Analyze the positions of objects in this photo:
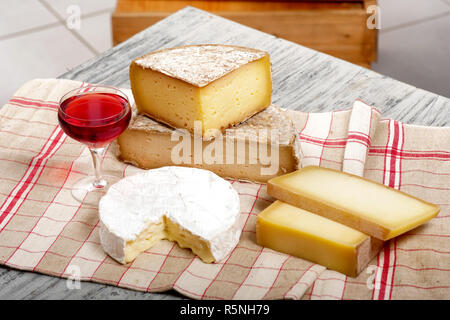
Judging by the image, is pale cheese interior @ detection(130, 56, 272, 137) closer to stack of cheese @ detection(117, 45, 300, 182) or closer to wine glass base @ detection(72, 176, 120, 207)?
stack of cheese @ detection(117, 45, 300, 182)

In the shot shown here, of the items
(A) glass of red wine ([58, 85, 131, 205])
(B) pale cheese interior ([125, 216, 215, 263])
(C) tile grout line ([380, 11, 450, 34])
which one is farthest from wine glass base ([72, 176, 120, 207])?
(C) tile grout line ([380, 11, 450, 34])

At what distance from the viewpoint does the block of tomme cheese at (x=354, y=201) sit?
4.76 feet

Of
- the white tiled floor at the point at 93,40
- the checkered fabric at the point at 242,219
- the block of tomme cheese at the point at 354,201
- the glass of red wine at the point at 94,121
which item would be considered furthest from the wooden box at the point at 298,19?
the block of tomme cheese at the point at 354,201

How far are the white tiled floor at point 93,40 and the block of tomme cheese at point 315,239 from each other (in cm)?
205

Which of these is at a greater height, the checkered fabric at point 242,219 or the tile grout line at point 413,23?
the checkered fabric at point 242,219

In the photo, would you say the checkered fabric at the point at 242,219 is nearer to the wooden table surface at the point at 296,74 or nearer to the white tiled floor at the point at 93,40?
the wooden table surface at the point at 296,74

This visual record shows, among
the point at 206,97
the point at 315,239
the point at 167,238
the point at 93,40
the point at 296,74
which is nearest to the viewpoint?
the point at 315,239

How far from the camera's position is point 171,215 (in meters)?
1.50

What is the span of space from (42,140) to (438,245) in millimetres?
1133

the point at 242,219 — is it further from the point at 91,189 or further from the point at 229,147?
the point at 91,189

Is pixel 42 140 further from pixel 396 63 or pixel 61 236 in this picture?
pixel 396 63

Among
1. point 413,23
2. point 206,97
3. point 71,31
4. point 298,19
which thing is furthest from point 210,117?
point 413,23

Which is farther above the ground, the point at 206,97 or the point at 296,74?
the point at 206,97

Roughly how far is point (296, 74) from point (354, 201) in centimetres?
79
